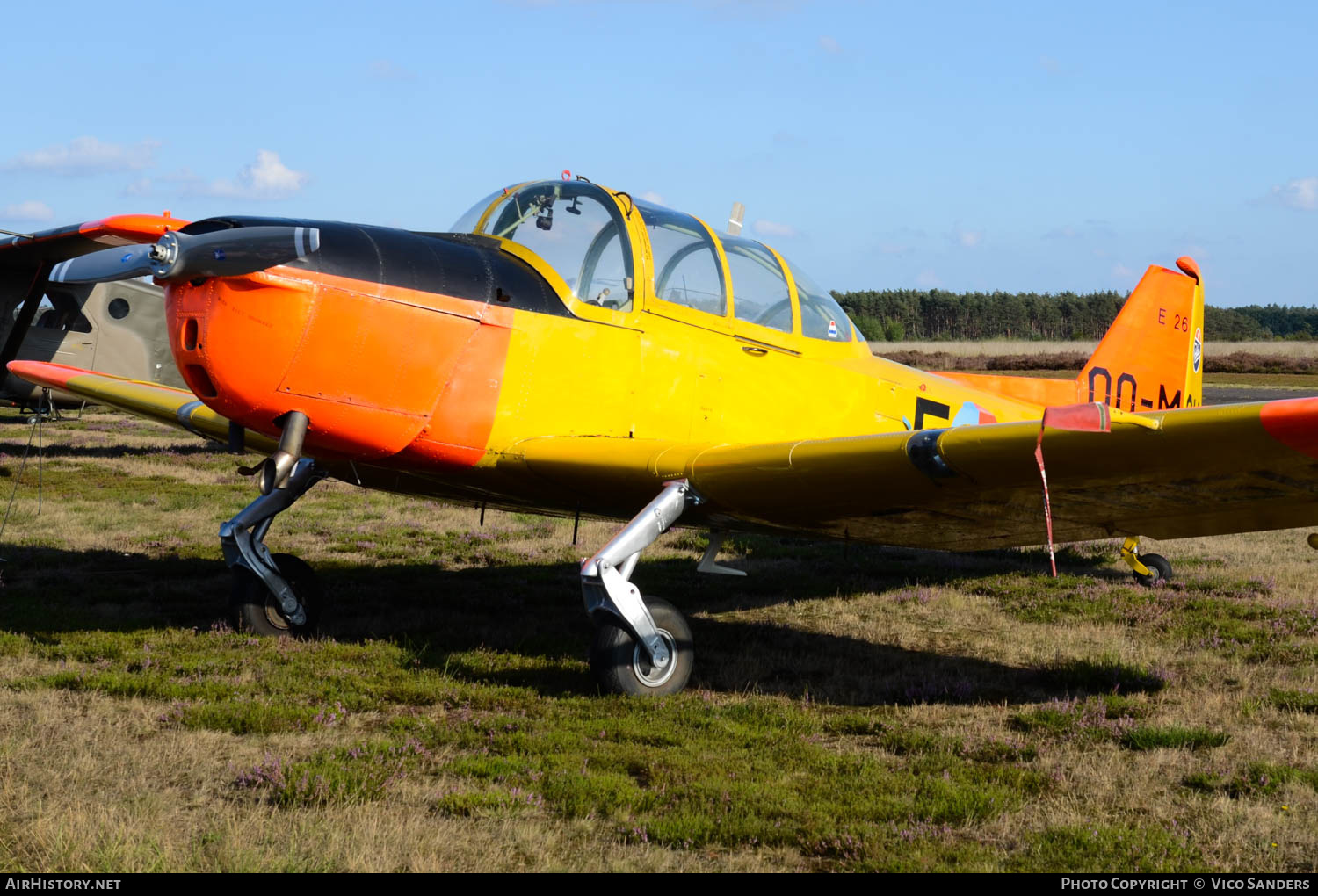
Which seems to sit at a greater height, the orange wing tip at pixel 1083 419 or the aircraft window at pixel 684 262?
the aircraft window at pixel 684 262

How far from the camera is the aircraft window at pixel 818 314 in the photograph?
7.95 m

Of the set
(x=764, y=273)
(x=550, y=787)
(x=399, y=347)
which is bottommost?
(x=550, y=787)

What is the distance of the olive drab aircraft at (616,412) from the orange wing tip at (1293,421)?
0.04 ft

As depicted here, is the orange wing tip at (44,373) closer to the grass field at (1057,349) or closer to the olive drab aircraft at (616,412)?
the olive drab aircraft at (616,412)

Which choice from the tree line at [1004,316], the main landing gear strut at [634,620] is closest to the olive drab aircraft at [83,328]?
the main landing gear strut at [634,620]

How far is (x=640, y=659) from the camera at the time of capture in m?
6.24

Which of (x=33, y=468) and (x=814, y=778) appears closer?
(x=814, y=778)

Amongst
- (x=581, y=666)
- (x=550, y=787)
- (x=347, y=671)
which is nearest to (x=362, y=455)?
(x=347, y=671)

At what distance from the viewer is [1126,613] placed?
8695mm

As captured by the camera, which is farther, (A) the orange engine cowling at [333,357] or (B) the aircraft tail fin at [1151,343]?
(B) the aircraft tail fin at [1151,343]

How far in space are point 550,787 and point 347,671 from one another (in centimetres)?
238

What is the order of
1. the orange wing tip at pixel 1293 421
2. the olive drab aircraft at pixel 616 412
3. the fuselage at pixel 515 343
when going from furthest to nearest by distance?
the fuselage at pixel 515 343, the olive drab aircraft at pixel 616 412, the orange wing tip at pixel 1293 421

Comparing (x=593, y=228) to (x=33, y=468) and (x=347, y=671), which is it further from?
(x=33, y=468)

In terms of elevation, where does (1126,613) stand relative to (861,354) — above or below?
below
